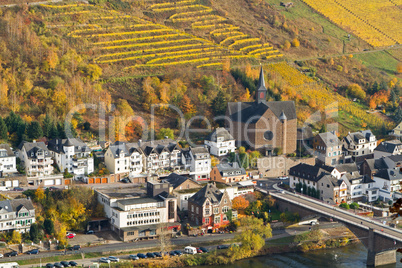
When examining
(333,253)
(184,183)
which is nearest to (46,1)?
(184,183)

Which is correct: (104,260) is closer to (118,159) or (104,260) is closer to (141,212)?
(141,212)

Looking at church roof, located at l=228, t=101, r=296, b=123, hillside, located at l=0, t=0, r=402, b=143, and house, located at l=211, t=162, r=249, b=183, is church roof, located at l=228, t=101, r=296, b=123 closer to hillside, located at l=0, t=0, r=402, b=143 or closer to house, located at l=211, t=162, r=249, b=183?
hillside, located at l=0, t=0, r=402, b=143

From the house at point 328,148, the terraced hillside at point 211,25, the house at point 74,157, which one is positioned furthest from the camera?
the terraced hillside at point 211,25

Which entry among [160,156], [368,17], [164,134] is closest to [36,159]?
[160,156]

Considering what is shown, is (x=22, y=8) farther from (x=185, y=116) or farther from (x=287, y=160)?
(x=287, y=160)

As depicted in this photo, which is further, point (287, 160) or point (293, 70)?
point (293, 70)

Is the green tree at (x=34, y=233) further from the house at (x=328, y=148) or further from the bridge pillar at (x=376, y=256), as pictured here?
the house at (x=328, y=148)

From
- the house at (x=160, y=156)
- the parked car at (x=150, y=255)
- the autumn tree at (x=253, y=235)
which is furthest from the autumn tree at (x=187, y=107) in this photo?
the parked car at (x=150, y=255)
